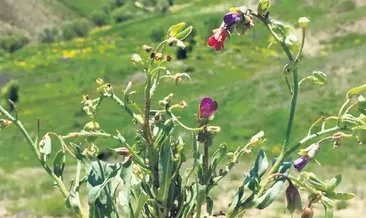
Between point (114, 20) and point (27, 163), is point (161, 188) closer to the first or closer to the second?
point (27, 163)

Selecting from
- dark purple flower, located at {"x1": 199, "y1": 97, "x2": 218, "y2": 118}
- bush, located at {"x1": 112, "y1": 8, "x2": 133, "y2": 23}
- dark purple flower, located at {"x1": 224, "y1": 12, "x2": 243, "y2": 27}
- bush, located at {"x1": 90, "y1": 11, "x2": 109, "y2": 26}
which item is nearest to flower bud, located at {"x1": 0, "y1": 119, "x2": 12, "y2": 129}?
dark purple flower, located at {"x1": 199, "y1": 97, "x2": 218, "y2": 118}

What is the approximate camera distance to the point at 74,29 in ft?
374

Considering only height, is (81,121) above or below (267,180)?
below

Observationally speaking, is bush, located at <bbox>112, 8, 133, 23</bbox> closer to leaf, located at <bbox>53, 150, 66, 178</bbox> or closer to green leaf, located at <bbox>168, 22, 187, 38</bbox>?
leaf, located at <bbox>53, 150, 66, 178</bbox>

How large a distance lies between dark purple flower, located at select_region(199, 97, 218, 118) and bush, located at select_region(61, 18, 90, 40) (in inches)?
4349

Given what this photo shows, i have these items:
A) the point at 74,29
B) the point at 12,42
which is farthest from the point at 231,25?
the point at 74,29

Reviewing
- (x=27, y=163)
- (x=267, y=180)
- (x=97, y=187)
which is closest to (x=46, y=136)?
(x=97, y=187)

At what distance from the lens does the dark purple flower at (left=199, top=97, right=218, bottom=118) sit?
8.43ft

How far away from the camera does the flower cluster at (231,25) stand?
2420mm

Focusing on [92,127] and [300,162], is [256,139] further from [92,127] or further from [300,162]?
[92,127]

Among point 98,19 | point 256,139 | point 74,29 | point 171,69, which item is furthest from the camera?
Answer: point 98,19

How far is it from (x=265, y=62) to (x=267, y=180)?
67.6 metres

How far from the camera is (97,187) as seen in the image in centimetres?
242

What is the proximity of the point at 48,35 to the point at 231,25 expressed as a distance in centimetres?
11133
